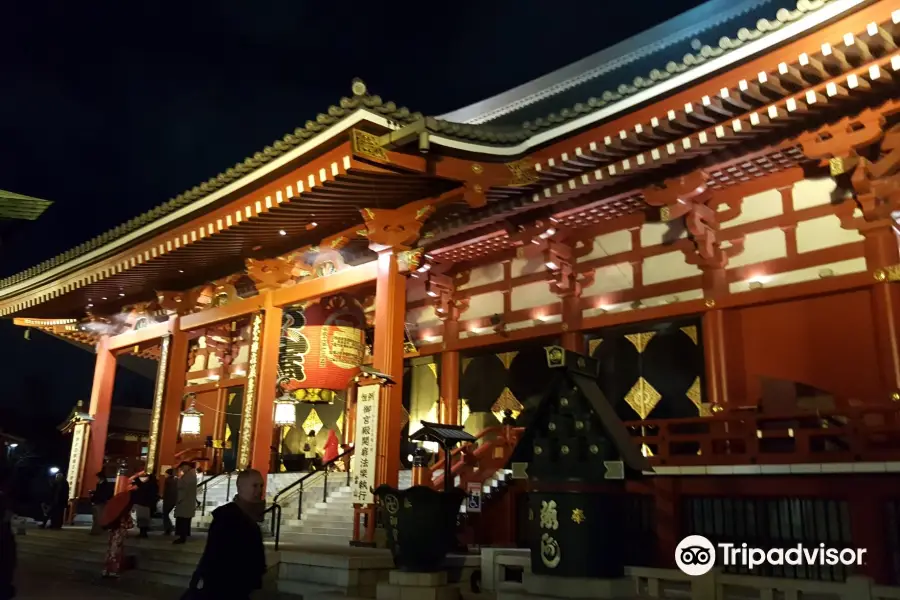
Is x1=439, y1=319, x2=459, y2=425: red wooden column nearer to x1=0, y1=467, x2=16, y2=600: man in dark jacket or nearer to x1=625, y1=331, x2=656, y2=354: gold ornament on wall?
x1=625, y1=331, x2=656, y2=354: gold ornament on wall

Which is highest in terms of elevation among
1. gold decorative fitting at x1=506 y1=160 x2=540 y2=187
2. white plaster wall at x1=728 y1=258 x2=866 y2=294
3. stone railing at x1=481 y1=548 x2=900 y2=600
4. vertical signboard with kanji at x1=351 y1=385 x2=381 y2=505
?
gold decorative fitting at x1=506 y1=160 x2=540 y2=187

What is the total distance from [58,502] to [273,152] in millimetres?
11800

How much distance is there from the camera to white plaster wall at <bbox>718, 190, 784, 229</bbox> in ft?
36.4

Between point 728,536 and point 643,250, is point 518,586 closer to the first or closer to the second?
point 728,536

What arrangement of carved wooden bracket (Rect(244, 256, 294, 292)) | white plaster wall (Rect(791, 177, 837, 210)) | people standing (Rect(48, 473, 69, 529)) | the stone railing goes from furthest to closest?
people standing (Rect(48, 473, 69, 529)) → carved wooden bracket (Rect(244, 256, 294, 292)) → white plaster wall (Rect(791, 177, 837, 210)) → the stone railing

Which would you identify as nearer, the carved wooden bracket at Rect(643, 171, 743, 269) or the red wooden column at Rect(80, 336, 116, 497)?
the carved wooden bracket at Rect(643, 171, 743, 269)

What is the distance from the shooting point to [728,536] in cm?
944

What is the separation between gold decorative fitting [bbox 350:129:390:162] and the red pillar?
2.35 meters

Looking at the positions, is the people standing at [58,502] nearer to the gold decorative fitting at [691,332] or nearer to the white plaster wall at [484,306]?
the white plaster wall at [484,306]

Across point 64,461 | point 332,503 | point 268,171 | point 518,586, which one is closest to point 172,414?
point 332,503

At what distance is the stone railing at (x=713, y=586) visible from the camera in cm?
575

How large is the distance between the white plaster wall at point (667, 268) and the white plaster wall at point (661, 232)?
28 cm

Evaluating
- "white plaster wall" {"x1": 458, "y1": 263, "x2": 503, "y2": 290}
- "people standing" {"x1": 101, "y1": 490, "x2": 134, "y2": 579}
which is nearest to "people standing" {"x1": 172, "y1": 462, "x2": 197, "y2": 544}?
"people standing" {"x1": 101, "y1": 490, "x2": 134, "y2": 579}

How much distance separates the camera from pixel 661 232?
12453 millimetres
